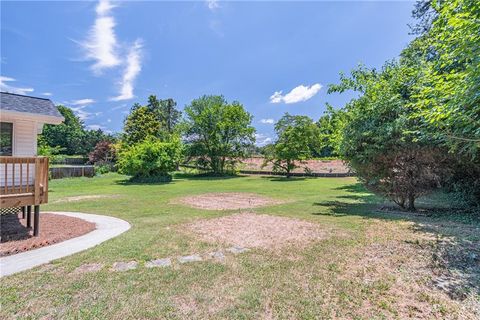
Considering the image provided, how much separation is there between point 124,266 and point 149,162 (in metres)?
17.4

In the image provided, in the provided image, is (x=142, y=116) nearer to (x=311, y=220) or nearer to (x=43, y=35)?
(x=43, y=35)

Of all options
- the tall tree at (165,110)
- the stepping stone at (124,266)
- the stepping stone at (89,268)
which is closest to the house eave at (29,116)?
the stepping stone at (89,268)

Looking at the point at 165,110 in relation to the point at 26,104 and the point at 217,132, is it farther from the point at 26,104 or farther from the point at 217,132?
the point at 26,104

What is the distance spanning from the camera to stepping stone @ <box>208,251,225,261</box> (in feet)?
14.4

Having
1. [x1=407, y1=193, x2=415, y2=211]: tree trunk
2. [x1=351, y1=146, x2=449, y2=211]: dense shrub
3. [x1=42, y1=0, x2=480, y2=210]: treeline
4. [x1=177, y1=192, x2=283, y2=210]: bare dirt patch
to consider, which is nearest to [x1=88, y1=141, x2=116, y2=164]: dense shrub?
[x1=42, y1=0, x2=480, y2=210]: treeline

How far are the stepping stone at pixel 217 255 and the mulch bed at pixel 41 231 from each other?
3264mm

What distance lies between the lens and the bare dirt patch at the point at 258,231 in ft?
17.4

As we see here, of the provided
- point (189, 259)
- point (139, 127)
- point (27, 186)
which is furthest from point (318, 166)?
point (27, 186)

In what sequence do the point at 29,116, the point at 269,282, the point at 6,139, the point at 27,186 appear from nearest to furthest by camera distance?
the point at 269,282, the point at 27,186, the point at 29,116, the point at 6,139

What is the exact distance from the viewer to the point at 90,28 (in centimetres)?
1131

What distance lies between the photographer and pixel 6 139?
6.73m

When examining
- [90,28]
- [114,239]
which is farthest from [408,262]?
[90,28]

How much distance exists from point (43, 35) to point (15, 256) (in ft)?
41.3

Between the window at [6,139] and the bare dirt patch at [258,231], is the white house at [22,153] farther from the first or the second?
the bare dirt patch at [258,231]
